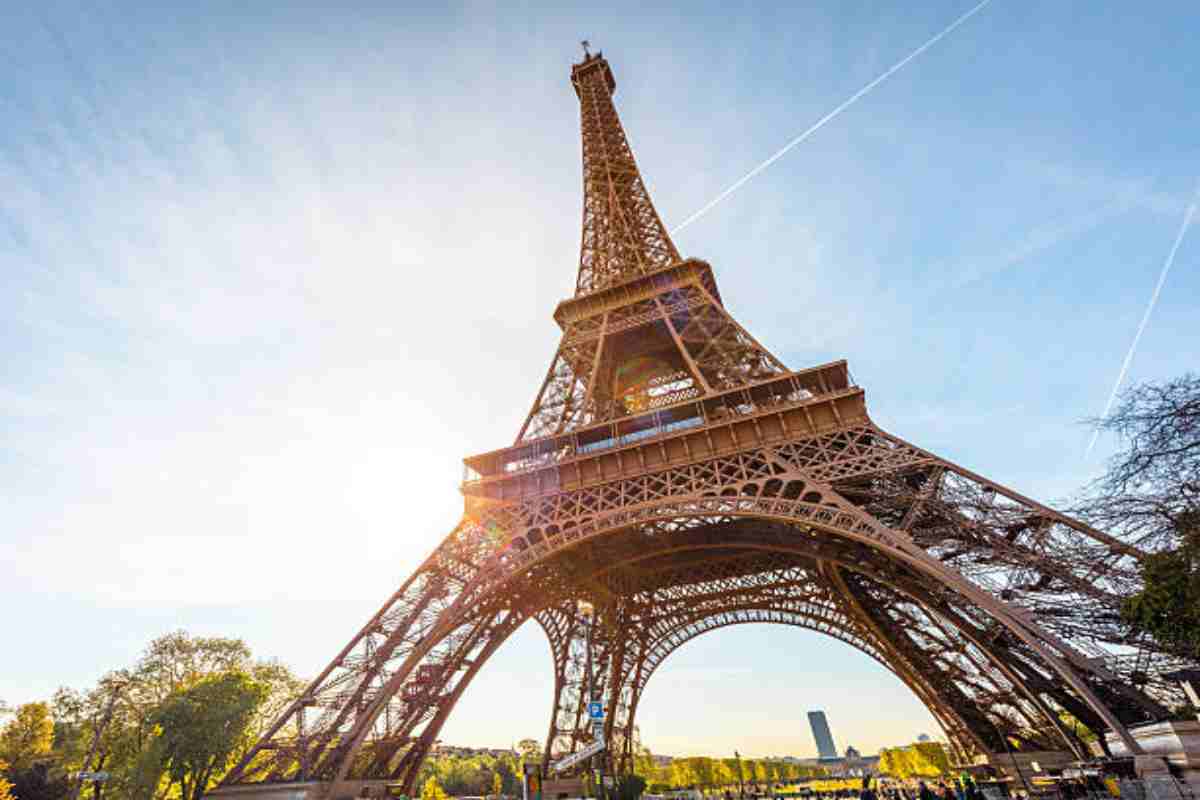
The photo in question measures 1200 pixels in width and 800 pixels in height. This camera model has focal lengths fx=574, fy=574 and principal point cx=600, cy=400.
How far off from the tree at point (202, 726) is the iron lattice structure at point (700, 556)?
5634 mm

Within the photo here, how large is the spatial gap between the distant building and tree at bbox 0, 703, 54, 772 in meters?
173

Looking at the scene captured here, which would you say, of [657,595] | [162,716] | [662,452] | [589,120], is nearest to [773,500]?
[662,452]

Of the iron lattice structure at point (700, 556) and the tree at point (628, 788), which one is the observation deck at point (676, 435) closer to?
the iron lattice structure at point (700, 556)

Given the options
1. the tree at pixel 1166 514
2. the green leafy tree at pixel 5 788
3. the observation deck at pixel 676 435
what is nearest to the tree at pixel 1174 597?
the tree at pixel 1166 514

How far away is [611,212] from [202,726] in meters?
28.3

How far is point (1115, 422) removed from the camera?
28.2 ft

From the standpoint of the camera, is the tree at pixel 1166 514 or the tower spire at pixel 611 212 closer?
the tree at pixel 1166 514

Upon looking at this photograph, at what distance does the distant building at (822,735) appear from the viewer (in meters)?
159

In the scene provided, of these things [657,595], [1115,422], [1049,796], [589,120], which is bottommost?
[1049,796]

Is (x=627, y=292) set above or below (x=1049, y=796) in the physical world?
above

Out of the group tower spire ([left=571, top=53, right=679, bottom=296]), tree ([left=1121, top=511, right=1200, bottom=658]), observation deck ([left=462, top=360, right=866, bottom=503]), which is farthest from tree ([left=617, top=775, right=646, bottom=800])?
tower spire ([left=571, top=53, right=679, bottom=296])

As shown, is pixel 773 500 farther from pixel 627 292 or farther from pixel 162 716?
pixel 162 716

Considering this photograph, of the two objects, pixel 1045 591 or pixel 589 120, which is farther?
pixel 589 120

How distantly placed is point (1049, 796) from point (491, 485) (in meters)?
18.3
